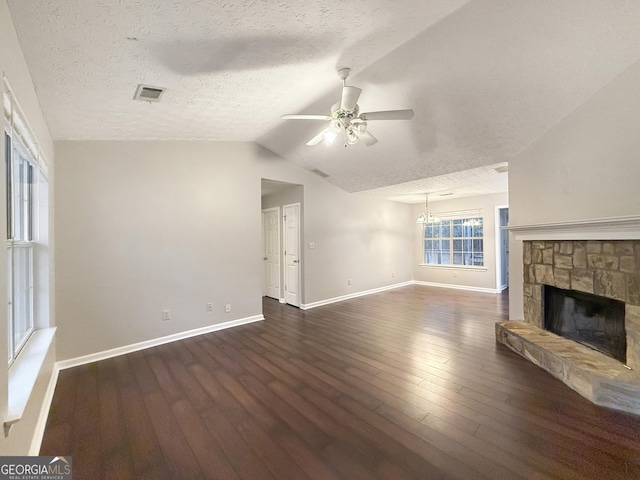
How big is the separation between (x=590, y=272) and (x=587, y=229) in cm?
45

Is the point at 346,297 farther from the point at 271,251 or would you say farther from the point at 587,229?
the point at 587,229

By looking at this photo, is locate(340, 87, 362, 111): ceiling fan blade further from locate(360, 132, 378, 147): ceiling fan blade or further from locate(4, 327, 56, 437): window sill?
locate(4, 327, 56, 437): window sill

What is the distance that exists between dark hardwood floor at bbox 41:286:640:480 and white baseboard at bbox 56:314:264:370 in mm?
127

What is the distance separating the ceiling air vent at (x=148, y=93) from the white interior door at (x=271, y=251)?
3599 mm

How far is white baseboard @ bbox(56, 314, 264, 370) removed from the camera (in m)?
3.00

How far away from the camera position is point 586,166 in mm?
2717

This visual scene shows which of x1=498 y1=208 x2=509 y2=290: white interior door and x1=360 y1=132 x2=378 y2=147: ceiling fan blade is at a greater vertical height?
x1=360 y1=132 x2=378 y2=147: ceiling fan blade

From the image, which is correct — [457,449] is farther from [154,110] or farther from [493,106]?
[154,110]

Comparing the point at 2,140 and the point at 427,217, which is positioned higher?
the point at 427,217

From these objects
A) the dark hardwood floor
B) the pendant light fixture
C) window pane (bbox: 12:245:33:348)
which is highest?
the pendant light fixture

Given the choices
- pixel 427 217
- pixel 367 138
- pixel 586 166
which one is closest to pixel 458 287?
pixel 427 217

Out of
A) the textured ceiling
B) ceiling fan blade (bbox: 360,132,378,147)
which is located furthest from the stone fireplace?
ceiling fan blade (bbox: 360,132,378,147)

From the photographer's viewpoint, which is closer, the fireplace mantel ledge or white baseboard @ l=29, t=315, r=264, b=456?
white baseboard @ l=29, t=315, r=264, b=456

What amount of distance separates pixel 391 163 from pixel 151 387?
13.9ft
